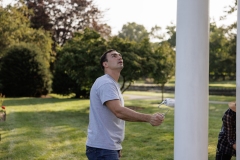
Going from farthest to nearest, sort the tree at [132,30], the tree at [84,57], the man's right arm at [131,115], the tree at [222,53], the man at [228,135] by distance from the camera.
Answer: the tree at [132,30] < the tree at [222,53] < the tree at [84,57] < the man at [228,135] < the man's right arm at [131,115]

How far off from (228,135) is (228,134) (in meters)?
0.01

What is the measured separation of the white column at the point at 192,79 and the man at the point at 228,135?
1.35 m

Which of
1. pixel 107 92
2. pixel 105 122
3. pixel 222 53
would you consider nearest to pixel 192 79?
pixel 107 92

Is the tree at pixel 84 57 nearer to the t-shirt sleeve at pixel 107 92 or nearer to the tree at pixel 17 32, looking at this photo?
the tree at pixel 17 32

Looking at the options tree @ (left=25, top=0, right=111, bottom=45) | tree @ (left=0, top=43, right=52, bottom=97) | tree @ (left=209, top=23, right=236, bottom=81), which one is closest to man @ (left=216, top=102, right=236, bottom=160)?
tree @ (left=0, top=43, right=52, bottom=97)

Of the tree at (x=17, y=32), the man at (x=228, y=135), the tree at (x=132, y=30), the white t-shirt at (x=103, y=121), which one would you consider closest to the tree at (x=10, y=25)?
the tree at (x=17, y=32)

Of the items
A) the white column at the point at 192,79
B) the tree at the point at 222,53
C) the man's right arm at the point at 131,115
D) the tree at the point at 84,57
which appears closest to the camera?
the white column at the point at 192,79

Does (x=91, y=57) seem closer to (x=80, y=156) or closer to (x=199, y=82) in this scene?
(x=80, y=156)

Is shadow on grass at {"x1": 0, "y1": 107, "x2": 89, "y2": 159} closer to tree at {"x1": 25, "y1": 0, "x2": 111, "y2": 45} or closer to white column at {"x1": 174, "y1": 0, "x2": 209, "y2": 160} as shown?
white column at {"x1": 174, "y1": 0, "x2": 209, "y2": 160}

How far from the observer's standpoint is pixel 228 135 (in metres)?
3.83

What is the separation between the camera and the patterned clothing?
12.4 feet

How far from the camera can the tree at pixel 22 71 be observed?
2183cm

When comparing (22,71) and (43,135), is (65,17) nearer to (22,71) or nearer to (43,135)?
(22,71)

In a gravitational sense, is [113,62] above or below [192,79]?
above
